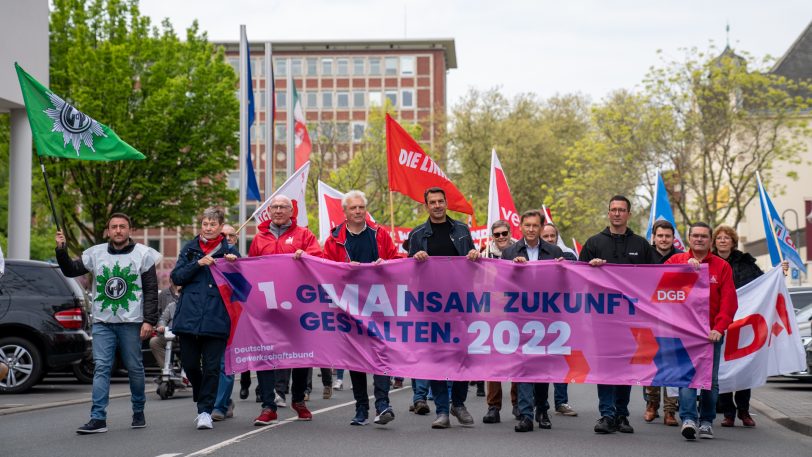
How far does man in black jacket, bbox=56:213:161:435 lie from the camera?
1077cm

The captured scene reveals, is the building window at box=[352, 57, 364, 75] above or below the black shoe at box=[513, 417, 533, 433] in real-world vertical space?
above

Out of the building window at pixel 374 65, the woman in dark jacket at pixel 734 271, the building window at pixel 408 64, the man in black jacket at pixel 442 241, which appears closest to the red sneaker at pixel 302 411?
the man in black jacket at pixel 442 241

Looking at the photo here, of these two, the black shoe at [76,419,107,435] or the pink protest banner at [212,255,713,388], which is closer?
the black shoe at [76,419,107,435]

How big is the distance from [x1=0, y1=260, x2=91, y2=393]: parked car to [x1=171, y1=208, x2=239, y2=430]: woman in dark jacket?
6.17 metres

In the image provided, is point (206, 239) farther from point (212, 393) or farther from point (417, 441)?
point (417, 441)

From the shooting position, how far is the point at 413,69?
110 metres

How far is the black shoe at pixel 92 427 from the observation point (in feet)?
34.3

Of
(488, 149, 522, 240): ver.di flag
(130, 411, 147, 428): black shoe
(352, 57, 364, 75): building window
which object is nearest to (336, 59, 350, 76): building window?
(352, 57, 364, 75): building window

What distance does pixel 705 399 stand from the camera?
10836 mm

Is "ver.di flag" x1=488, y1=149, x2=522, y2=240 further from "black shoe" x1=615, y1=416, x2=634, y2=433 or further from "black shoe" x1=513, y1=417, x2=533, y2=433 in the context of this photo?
"black shoe" x1=513, y1=417, x2=533, y2=433

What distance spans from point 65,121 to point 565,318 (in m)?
5.30

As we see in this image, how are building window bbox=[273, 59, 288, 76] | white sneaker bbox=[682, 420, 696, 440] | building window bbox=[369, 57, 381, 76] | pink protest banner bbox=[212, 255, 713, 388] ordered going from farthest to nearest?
building window bbox=[369, 57, 381, 76]
building window bbox=[273, 59, 288, 76]
pink protest banner bbox=[212, 255, 713, 388]
white sneaker bbox=[682, 420, 696, 440]

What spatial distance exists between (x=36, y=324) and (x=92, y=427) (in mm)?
6398

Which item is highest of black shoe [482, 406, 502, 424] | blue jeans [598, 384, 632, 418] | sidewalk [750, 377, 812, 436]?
blue jeans [598, 384, 632, 418]
